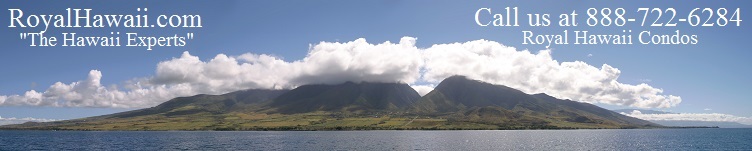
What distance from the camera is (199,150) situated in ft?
556

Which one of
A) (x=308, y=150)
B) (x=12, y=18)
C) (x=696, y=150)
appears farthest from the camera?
(x=696, y=150)

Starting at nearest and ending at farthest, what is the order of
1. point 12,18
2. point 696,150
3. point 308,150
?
1. point 12,18
2. point 308,150
3. point 696,150

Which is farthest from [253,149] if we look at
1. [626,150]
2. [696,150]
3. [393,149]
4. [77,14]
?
[696,150]

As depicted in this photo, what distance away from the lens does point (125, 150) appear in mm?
172625

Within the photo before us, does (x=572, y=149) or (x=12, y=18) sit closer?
(x=12, y=18)

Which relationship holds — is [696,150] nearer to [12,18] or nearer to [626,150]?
[626,150]

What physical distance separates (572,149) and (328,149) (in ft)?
266

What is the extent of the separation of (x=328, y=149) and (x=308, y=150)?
687 centimetres

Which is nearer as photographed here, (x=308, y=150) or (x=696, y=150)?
(x=308, y=150)

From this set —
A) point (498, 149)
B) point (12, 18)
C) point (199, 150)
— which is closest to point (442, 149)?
point (498, 149)

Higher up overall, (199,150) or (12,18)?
(12,18)

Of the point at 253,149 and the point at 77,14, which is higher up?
the point at 77,14

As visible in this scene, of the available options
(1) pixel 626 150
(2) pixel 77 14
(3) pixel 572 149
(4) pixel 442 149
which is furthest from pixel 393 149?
(2) pixel 77 14

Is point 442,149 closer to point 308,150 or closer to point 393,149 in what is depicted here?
point 393,149
